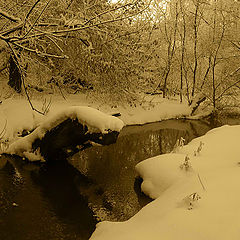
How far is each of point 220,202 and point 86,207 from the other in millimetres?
3100

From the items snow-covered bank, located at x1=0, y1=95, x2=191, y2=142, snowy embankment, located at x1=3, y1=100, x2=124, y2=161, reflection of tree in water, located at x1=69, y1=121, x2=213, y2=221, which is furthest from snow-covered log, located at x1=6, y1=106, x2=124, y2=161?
reflection of tree in water, located at x1=69, y1=121, x2=213, y2=221

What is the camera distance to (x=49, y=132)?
8.48m

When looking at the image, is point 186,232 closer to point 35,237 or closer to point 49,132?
point 35,237

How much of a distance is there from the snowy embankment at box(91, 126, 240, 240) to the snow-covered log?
1385 millimetres

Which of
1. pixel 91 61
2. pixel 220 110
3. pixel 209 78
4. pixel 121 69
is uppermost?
pixel 91 61

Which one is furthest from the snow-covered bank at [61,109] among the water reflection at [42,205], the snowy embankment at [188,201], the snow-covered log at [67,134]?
the snowy embankment at [188,201]

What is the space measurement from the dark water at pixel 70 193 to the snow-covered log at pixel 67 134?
40 centimetres

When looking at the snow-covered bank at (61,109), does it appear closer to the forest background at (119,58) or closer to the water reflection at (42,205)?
the forest background at (119,58)

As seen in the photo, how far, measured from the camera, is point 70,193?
6938mm

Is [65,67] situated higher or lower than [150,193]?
higher

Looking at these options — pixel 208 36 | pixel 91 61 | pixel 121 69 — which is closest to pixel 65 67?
pixel 91 61

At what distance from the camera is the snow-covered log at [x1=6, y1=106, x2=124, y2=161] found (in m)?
7.59

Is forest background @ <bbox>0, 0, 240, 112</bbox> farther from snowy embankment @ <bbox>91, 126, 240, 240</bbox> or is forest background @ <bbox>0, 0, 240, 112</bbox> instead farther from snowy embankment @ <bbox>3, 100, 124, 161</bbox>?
snowy embankment @ <bbox>91, 126, 240, 240</bbox>

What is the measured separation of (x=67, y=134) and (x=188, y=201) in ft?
15.8
